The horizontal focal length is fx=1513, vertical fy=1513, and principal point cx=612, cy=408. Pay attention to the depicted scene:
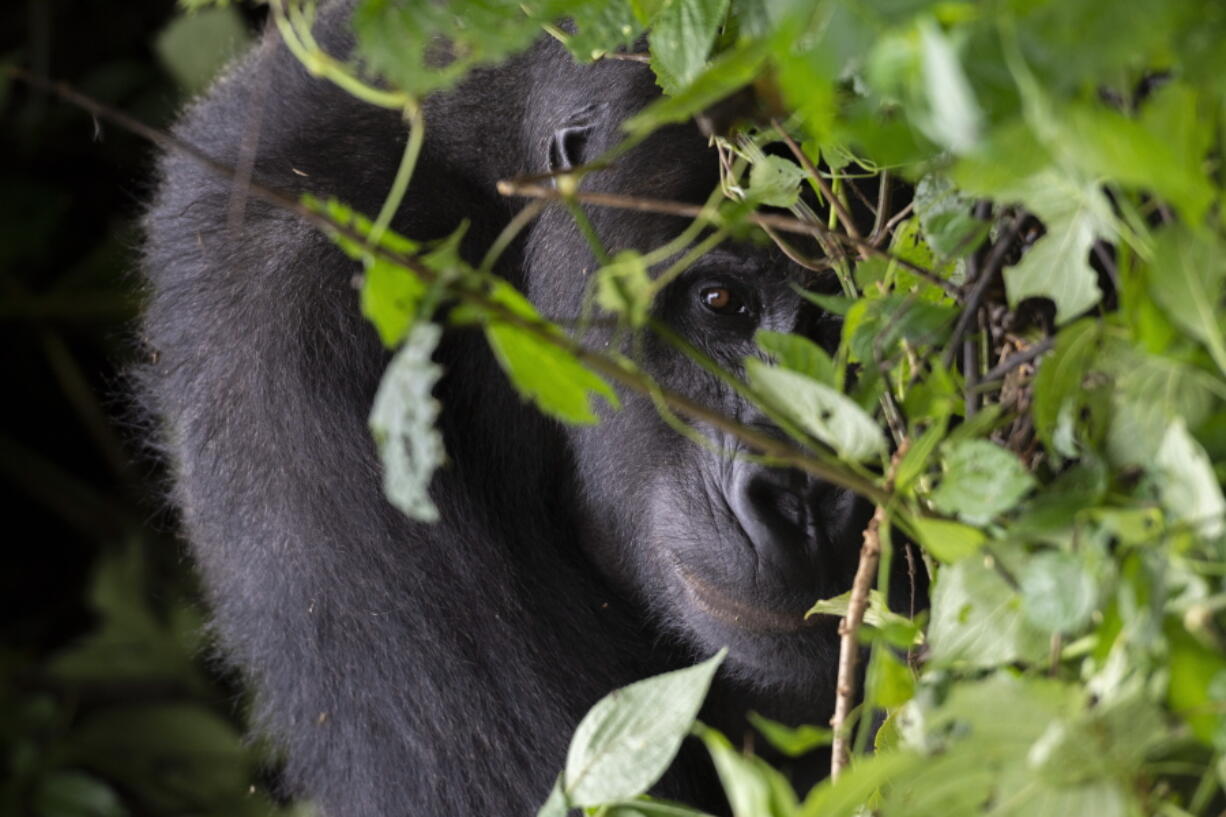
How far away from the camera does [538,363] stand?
1.83ft

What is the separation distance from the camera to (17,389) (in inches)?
135

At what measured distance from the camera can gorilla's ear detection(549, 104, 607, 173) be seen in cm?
142

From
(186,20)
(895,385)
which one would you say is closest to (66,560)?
(186,20)

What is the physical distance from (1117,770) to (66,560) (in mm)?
3292

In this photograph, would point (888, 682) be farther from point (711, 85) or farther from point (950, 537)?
point (711, 85)

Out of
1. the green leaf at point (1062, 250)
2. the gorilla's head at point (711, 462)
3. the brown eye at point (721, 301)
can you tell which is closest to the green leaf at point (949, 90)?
the green leaf at point (1062, 250)

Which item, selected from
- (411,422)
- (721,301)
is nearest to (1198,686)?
(411,422)

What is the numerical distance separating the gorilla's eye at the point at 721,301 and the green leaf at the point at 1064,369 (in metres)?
0.82

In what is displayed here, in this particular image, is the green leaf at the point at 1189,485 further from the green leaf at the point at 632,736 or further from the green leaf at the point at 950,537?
the green leaf at the point at 632,736

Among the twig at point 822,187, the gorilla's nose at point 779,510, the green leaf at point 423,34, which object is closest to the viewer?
the green leaf at point 423,34

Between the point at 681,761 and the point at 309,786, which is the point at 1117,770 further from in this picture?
the point at 309,786

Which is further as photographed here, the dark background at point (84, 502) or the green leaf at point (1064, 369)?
the dark background at point (84, 502)

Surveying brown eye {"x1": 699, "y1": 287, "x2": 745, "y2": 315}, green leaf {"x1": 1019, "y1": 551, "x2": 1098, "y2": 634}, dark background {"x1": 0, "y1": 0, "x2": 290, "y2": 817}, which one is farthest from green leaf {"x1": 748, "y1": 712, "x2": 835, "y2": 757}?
dark background {"x1": 0, "y1": 0, "x2": 290, "y2": 817}

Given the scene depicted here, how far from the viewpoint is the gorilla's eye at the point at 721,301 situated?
139 cm
